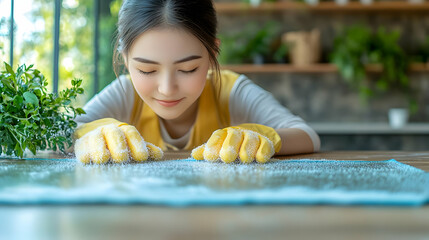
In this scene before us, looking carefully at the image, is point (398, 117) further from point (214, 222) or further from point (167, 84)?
point (214, 222)

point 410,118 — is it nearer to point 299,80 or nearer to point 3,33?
point 299,80

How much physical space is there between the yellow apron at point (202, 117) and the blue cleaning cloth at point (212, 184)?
53 centimetres

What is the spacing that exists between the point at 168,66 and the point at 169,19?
126mm

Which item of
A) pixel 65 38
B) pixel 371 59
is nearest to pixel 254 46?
pixel 371 59

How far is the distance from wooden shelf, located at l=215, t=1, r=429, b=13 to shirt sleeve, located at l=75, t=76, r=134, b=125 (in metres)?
1.87

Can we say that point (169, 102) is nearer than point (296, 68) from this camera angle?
Yes

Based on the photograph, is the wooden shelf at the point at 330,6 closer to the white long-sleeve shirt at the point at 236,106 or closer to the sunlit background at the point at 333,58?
the sunlit background at the point at 333,58

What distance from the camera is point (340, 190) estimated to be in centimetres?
49

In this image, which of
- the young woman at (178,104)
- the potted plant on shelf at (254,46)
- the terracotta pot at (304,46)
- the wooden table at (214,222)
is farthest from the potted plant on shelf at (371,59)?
the wooden table at (214,222)

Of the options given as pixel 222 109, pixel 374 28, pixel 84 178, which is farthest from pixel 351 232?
pixel 374 28

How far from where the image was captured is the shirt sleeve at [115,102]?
4.15 feet

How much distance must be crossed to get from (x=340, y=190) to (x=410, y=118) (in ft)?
10.1

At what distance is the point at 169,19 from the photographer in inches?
39.0

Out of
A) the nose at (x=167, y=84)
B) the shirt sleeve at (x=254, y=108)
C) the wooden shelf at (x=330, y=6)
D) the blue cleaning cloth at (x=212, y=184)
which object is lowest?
the blue cleaning cloth at (x=212, y=184)
